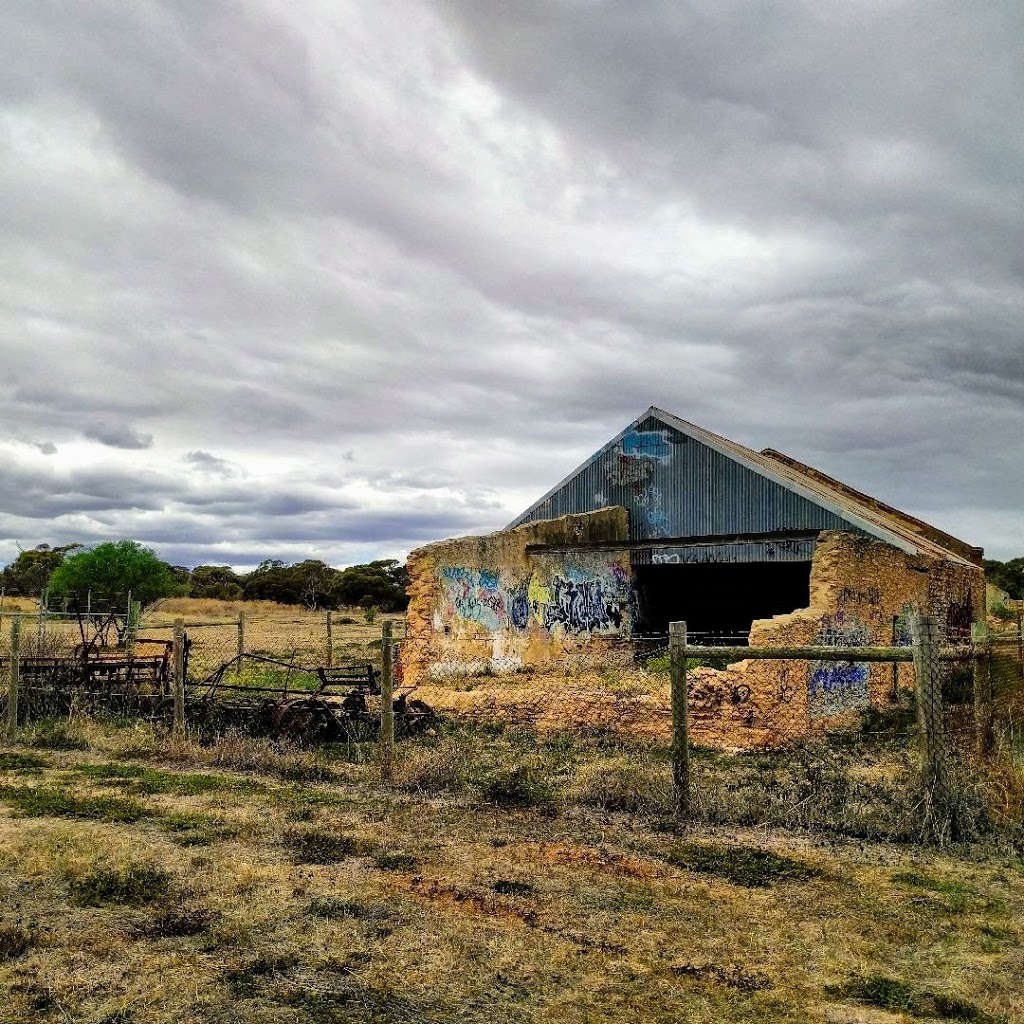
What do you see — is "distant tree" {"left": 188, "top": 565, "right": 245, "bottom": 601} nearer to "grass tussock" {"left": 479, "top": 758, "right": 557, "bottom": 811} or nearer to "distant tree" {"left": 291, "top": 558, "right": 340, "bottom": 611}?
"distant tree" {"left": 291, "top": 558, "right": 340, "bottom": 611}

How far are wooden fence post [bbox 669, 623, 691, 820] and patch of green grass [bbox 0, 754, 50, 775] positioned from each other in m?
7.46

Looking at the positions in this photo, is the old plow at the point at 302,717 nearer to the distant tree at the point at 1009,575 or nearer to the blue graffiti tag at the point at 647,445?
the blue graffiti tag at the point at 647,445

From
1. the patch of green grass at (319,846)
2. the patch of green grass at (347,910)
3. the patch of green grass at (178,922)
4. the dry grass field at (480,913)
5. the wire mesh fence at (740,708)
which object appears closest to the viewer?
the dry grass field at (480,913)

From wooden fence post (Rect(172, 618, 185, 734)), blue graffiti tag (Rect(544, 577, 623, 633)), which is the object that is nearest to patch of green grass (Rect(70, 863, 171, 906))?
wooden fence post (Rect(172, 618, 185, 734))

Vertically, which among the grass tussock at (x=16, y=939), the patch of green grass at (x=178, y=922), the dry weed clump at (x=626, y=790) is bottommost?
the patch of green grass at (x=178, y=922)

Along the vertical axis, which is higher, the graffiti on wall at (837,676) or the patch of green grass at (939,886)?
the graffiti on wall at (837,676)

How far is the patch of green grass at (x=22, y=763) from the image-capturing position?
10.9 metres

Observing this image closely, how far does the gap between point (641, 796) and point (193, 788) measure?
467 cm

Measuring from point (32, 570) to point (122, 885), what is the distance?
76629mm

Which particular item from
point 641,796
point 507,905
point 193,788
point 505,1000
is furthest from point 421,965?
point 193,788

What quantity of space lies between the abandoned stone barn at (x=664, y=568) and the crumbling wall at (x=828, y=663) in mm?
45

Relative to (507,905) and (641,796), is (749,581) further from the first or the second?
(507,905)

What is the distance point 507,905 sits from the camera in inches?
232

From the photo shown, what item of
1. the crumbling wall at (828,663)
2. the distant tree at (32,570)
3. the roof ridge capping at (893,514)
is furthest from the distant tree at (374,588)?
the crumbling wall at (828,663)
